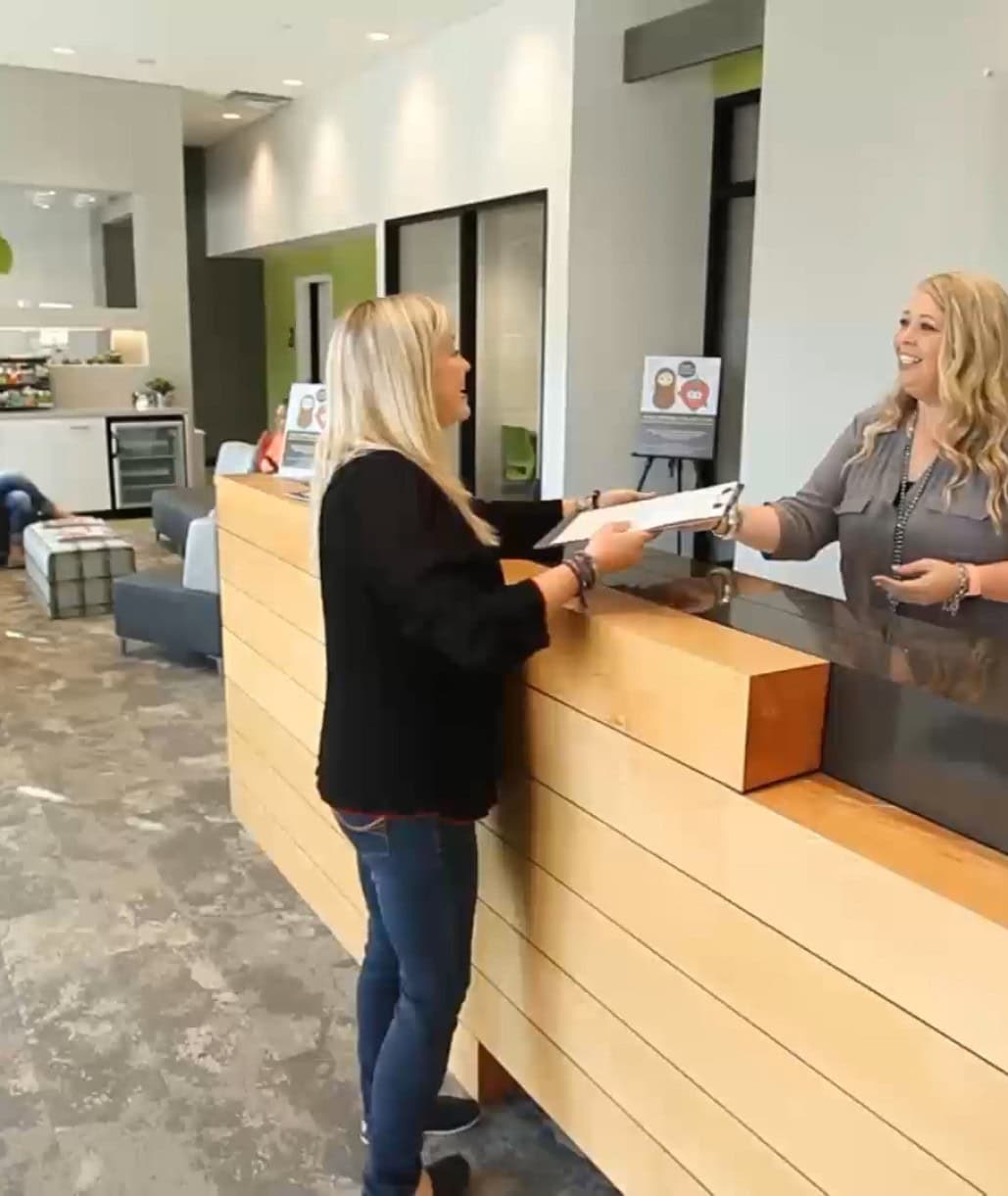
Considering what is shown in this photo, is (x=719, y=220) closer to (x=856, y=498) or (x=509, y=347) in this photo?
(x=509, y=347)

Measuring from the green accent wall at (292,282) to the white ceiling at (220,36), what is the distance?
157cm

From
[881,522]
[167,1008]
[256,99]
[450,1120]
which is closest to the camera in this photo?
[881,522]

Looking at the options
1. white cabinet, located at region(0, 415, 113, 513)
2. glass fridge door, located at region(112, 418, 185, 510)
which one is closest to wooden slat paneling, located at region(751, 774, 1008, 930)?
white cabinet, located at region(0, 415, 113, 513)

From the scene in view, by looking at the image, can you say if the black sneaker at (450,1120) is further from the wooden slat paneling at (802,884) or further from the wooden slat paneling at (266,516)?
the wooden slat paneling at (266,516)

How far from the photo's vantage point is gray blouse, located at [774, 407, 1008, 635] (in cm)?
209

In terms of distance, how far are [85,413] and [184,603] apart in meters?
5.15

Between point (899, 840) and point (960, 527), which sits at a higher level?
point (960, 527)

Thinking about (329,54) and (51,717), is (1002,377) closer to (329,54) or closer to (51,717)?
(51,717)

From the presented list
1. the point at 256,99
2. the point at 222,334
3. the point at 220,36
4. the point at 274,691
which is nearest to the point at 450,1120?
the point at 274,691

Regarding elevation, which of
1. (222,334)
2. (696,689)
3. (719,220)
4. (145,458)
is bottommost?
(145,458)

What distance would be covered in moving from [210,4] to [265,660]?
5639 millimetres

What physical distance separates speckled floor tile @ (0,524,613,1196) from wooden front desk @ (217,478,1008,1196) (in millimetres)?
358

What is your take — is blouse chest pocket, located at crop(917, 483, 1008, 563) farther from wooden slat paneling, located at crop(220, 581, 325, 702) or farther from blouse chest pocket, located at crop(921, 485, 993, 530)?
wooden slat paneling, located at crop(220, 581, 325, 702)

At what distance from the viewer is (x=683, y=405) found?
6910 mm
